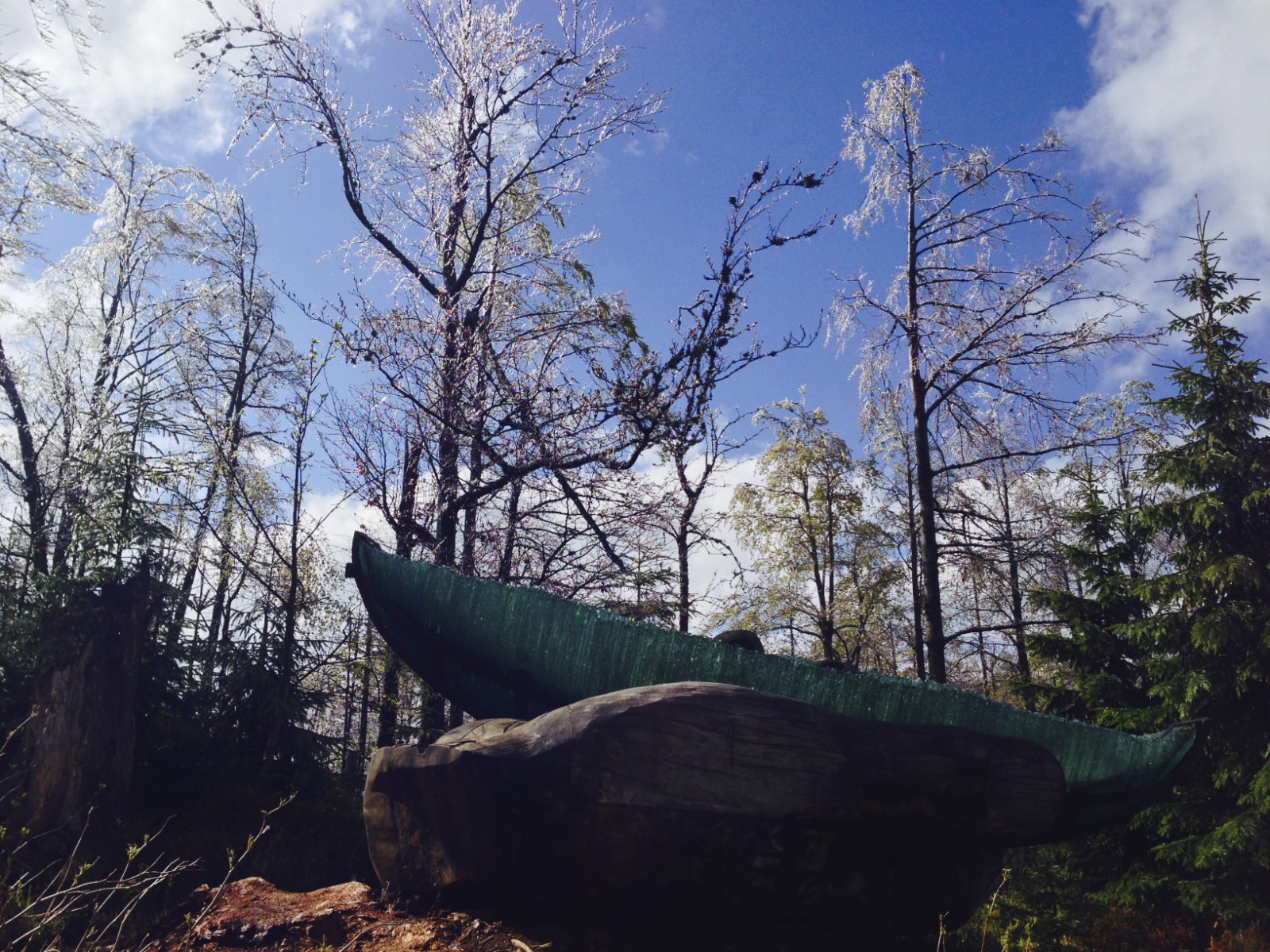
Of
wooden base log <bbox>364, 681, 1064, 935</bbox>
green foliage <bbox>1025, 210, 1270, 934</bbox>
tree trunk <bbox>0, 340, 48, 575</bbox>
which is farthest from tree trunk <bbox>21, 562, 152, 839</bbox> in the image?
green foliage <bbox>1025, 210, 1270, 934</bbox>

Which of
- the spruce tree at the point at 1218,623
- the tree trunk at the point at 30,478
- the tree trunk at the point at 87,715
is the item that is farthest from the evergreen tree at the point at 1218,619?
the tree trunk at the point at 30,478

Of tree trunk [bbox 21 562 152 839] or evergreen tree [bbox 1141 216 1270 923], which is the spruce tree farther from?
tree trunk [bbox 21 562 152 839]

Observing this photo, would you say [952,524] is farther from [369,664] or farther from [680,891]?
[680,891]

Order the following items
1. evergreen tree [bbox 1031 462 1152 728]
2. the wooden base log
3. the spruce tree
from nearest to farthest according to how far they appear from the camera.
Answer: the wooden base log < the spruce tree < evergreen tree [bbox 1031 462 1152 728]

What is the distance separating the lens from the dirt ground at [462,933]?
16.2 feet

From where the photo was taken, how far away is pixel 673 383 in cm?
938

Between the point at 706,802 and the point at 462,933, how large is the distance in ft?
5.16

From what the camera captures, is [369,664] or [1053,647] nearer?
[1053,647]

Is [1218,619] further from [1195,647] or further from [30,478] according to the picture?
[30,478]

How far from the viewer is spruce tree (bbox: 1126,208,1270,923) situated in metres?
7.80

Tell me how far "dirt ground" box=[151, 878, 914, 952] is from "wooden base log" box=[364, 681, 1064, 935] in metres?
0.14

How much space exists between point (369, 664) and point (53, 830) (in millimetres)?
4274

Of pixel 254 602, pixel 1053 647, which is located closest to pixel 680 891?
pixel 1053 647

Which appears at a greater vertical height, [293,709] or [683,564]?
[683,564]
